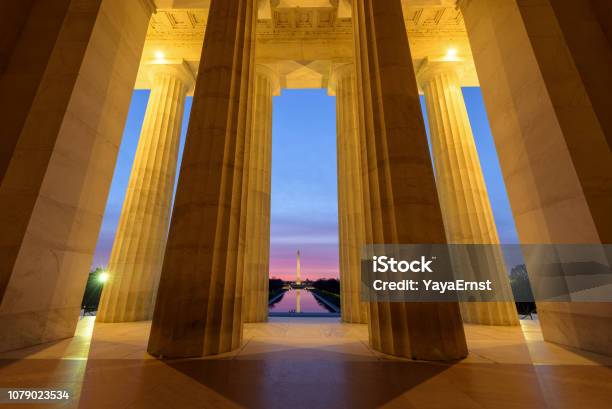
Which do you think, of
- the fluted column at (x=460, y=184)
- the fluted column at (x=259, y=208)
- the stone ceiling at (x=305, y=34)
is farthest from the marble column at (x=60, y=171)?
the fluted column at (x=460, y=184)

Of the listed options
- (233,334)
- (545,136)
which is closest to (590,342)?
(545,136)

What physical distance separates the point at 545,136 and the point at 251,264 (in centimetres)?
1696

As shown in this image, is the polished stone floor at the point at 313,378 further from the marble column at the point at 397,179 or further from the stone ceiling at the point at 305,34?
the stone ceiling at the point at 305,34

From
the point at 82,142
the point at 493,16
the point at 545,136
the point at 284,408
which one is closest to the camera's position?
the point at 284,408

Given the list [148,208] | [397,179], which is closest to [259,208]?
[148,208]

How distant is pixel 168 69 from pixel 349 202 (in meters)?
19.4

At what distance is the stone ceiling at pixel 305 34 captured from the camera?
19703 millimetres

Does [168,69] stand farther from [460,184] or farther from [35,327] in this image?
[460,184]

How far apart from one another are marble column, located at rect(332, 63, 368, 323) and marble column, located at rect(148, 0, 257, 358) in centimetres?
826

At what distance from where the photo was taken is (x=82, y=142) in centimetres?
1080

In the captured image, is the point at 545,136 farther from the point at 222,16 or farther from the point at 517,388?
the point at 222,16

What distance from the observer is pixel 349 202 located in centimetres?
1856

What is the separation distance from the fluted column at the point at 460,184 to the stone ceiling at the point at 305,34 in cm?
180

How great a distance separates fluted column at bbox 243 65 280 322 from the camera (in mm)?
17094
